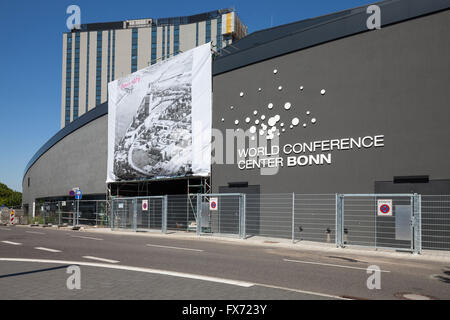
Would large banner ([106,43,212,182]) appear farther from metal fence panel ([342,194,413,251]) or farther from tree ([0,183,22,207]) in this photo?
tree ([0,183,22,207])

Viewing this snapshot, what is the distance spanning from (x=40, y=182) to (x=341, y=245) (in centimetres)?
4360

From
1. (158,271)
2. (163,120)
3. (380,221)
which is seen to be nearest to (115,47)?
(163,120)

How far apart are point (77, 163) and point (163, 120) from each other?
1622cm

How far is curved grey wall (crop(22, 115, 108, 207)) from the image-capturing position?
109 ft

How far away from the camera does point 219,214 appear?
825 inches

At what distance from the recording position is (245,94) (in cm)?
2162

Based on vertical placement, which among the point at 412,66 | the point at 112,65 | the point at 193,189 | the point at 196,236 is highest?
the point at 112,65

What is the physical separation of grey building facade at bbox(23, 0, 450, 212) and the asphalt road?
5064 mm

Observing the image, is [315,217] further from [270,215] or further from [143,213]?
[143,213]

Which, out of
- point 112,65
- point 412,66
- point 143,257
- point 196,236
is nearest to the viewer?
point 143,257

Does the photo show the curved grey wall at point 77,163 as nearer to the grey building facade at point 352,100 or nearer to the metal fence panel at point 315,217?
the grey building facade at point 352,100

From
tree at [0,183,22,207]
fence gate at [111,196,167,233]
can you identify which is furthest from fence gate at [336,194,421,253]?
tree at [0,183,22,207]
